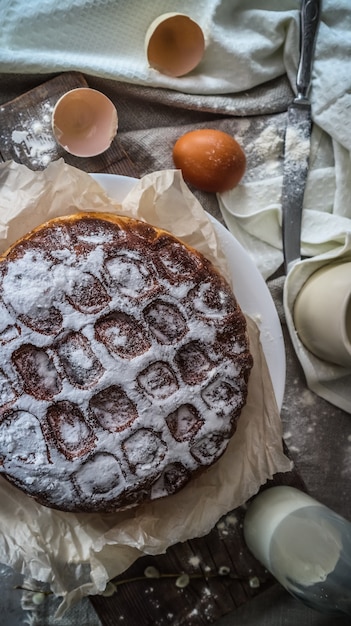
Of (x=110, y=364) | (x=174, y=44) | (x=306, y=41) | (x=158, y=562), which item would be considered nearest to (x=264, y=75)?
(x=306, y=41)

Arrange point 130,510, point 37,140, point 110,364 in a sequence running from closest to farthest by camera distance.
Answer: point 110,364
point 130,510
point 37,140

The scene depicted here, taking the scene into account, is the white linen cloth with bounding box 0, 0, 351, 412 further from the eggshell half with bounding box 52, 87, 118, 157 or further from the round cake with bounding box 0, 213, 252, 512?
the round cake with bounding box 0, 213, 252, 512

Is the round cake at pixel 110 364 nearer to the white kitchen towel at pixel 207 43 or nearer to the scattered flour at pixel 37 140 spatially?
the scattered flour at pixel 37 140

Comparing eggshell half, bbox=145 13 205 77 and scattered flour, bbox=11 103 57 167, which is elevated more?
eggshell half, bbox=145 13 205 77

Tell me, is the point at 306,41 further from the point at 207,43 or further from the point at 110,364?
the point at 110,364

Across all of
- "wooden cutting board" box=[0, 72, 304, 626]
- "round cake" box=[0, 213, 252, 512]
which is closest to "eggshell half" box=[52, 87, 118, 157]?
"wooden cutting board" box=[0, 72, 304, 626]
